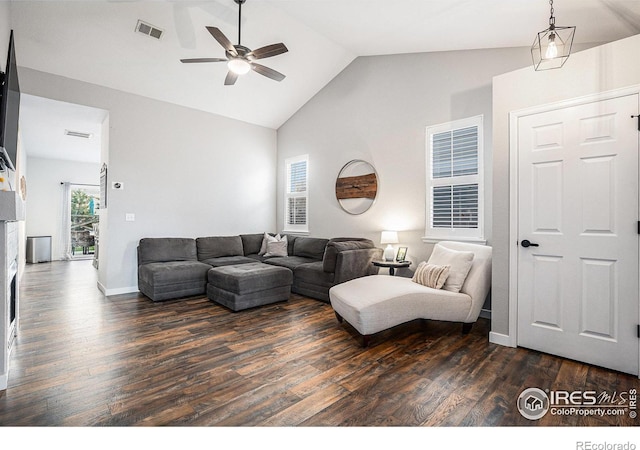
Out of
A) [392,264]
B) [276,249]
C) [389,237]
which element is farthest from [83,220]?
[392,264]

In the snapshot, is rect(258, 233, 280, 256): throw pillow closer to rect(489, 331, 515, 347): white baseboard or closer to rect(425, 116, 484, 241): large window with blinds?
rect(425, 116, 484, 241): large window with blinds

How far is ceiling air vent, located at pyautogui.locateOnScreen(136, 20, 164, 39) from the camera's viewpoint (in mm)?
3648

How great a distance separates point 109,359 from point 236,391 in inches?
47.8

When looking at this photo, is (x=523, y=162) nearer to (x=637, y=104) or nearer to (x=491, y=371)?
(x=637, y=104)

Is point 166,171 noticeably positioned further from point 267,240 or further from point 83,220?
point 83,220

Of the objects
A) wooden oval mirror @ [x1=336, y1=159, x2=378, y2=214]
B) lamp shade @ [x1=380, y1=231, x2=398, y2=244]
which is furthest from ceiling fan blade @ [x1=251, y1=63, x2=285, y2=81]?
lamp shade @ [x1=380, y1=231, x2=398, y2=244]

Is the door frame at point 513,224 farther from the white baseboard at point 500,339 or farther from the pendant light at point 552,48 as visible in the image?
the pendant light at point 552,48

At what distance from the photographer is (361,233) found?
5.07 metres

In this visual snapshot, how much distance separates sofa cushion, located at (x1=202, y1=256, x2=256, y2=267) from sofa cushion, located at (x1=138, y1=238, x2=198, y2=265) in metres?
0.28

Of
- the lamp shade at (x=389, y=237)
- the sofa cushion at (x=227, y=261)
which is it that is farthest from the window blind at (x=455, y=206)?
the sofa cushion at (x=227, y=261)

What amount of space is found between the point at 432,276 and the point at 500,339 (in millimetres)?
815

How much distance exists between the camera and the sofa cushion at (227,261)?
5.05m

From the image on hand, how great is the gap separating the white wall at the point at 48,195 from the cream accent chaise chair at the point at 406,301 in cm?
913
